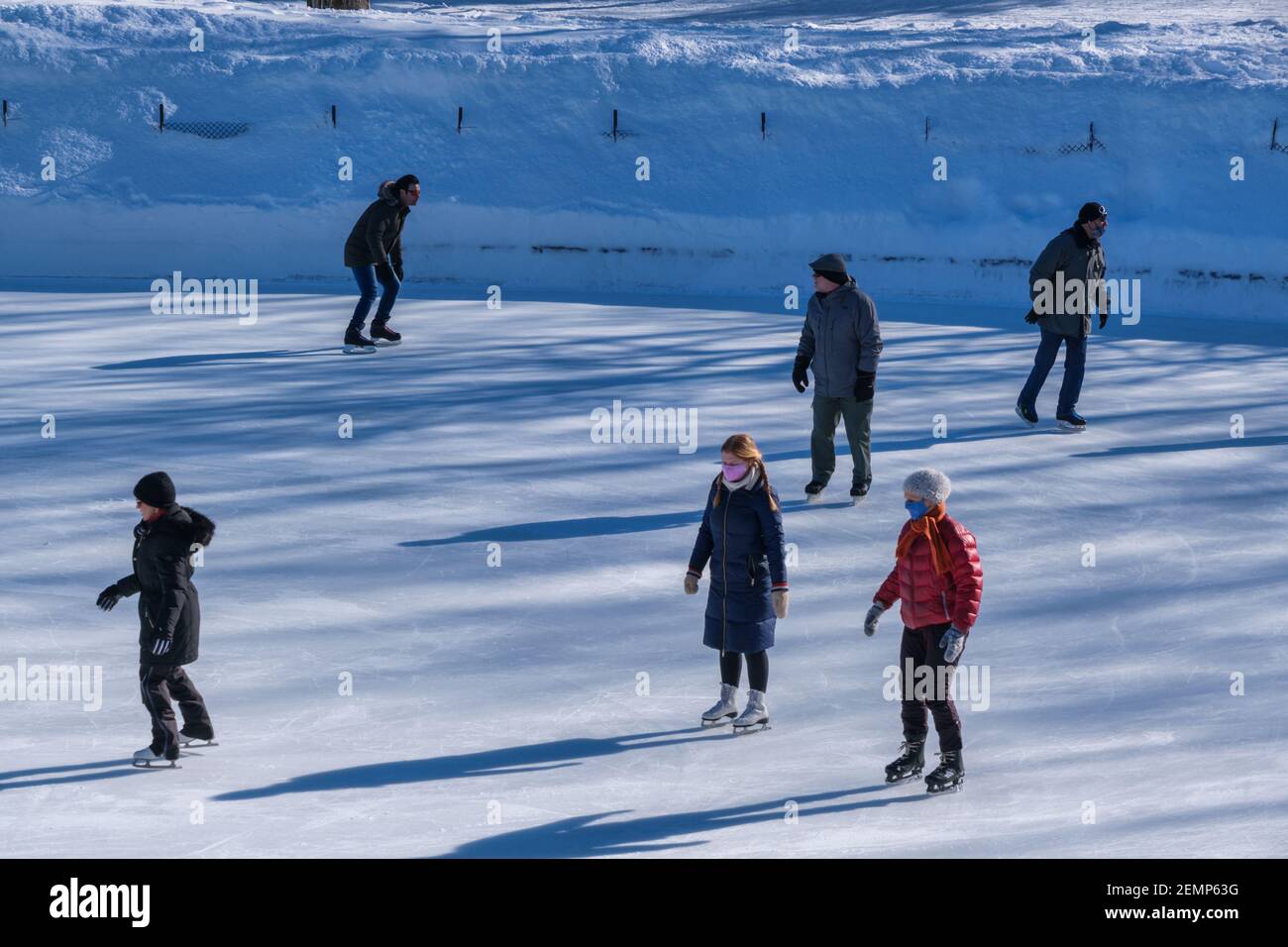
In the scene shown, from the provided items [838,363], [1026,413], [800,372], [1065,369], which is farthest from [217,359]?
[1065,369]

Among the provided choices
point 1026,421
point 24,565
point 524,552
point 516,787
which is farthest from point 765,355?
point 516,787

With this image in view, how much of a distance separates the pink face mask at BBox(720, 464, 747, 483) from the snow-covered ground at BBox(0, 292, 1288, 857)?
113cm

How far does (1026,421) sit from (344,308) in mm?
7029

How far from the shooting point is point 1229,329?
16547mm

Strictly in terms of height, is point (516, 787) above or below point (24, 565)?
below

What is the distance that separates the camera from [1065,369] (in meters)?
12.4

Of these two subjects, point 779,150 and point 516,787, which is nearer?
point 516,787

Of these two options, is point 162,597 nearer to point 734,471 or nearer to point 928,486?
point 734,471

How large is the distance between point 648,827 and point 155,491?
2.36m

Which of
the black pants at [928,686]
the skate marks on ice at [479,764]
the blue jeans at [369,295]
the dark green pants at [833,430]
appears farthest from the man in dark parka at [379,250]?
the black pants at [928,686]

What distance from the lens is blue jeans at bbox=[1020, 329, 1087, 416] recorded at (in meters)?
12.2

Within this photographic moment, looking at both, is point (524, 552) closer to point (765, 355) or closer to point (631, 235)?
point (765, 355)

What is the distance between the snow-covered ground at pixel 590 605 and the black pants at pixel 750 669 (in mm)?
269

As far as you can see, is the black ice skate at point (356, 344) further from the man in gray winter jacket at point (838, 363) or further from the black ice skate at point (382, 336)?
the man in gray winter jacket at point (838, 363)
